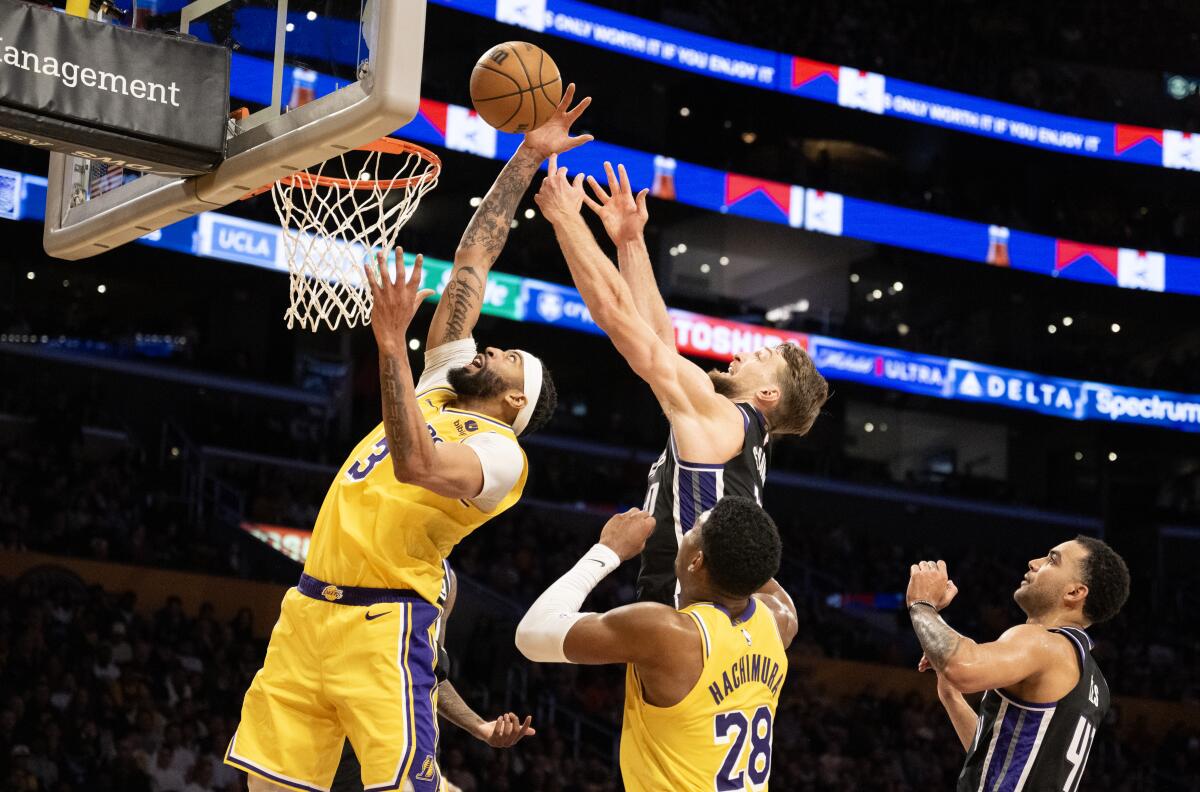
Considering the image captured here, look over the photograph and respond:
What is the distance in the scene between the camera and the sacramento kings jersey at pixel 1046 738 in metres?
4.43

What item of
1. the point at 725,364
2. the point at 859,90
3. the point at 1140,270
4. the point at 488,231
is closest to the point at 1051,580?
the point at 488,231

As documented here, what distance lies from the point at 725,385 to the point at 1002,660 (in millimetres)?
1330

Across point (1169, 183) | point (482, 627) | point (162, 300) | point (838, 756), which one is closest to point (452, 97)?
point (162, 300)

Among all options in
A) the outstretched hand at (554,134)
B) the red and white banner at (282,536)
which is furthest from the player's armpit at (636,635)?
the red and white banner at (282,536)

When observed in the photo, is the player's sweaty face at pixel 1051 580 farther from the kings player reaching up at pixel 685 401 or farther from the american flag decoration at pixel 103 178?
the american flag decoration at pixel 103 178

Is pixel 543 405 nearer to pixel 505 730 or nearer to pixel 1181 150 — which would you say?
pixel 505 730

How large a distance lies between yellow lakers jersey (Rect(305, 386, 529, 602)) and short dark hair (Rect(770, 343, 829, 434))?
105cm

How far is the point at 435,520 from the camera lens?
167 inches

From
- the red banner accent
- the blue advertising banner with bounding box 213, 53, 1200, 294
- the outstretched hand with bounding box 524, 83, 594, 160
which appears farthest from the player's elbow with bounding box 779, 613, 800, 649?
the red banner accent

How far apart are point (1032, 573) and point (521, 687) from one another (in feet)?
34.8

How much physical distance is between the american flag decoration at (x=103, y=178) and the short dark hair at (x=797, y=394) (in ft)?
8.40

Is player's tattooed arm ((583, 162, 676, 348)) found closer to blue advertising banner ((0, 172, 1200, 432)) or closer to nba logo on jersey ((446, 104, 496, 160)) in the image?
blue advertising banner ((0, 172, 1200, 432))

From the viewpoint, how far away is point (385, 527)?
13.7 ft

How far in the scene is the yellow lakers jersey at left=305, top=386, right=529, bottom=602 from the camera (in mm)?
4160
